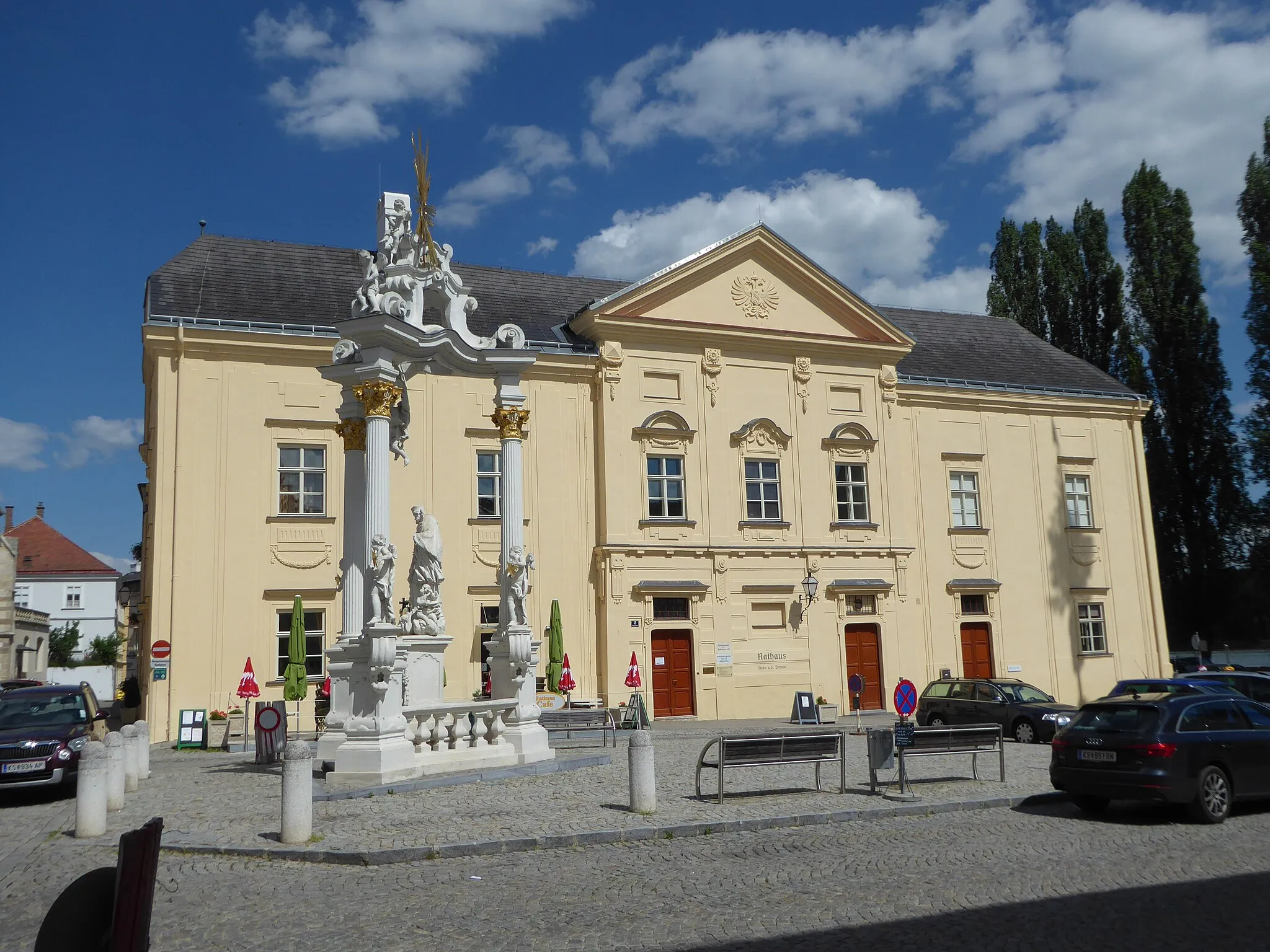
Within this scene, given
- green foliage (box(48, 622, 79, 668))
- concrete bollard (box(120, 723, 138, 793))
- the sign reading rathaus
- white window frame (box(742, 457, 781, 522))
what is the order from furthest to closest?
green foliage (box(48, 622, 79, 668)) → white window frame (box(742, 457, 781, 522)) → the sign reading rathaus → concrete bollard (box(120, 723, 138, 793))

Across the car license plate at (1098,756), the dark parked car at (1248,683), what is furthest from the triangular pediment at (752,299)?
the car license plate at (1098,756)

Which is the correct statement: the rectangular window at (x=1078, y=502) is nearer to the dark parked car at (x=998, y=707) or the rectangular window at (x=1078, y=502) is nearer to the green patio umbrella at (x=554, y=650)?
the dark parked car at (x=998, y=707)

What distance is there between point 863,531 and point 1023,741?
9867 millimetres

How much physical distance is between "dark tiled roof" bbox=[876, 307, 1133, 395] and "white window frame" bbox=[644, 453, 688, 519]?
342 inches

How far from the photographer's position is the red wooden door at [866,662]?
3014cm

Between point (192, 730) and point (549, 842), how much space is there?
14.7 metres

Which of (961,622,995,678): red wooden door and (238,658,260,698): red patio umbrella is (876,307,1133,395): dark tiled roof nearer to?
(961,622,995,678): red wooden door

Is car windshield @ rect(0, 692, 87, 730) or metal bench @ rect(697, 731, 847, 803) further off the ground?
car windshield @ rect(0, 692, 87, 730)

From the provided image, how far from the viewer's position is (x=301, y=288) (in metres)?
28.3

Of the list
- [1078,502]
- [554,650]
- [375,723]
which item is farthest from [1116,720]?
Answer: [1078,502]

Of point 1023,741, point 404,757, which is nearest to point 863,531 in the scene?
→ point 1023,741

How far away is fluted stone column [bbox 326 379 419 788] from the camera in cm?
1390

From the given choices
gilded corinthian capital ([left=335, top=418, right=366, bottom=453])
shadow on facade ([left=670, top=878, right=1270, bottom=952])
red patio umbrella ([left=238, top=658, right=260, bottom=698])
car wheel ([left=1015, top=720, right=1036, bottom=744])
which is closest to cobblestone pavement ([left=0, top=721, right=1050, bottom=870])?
shadow on facade ([left=670, top=878, right=1270, bottom=952])

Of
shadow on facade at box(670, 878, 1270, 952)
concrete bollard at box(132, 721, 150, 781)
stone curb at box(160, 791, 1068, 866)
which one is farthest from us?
concrete bollard at box(132, 721, 150, 781)
